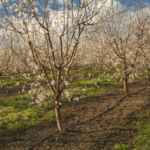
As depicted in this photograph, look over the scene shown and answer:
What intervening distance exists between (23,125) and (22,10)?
6.90m

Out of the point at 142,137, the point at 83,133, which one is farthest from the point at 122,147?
the point at 83,133

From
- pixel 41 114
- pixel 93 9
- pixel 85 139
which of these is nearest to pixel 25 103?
pixel 41 114

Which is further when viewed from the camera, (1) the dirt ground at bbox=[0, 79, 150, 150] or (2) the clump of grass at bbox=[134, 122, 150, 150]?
(1) the dirt ground at bbox=[0, 79, 150, 150]

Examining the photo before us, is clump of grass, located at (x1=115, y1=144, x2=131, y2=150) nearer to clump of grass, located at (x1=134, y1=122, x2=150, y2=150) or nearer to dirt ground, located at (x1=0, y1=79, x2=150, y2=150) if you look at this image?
dirt ground, located at (x1=0, y1=79, x2=150, y2=150)

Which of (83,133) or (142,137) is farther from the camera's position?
(83,133)

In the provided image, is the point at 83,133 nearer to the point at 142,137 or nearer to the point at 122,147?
the point at 122,147

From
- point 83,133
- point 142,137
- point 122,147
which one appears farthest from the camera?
point 83,133

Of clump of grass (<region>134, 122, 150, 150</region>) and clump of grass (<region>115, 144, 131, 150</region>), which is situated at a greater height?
clump of grass (<region>134, 122, 150, 150</region>)

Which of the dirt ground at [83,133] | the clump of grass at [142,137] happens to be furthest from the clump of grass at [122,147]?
the clump of grass at [142,137]

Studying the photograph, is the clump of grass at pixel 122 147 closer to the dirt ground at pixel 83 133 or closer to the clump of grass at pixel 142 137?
the dirt ground at pixel 83 133

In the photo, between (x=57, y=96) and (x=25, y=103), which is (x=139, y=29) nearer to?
(x=57, y=96)

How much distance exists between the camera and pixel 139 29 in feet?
38.6

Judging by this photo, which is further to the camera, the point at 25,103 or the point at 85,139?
the point at 25,103

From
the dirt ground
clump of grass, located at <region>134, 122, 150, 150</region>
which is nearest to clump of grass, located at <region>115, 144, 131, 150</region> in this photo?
the dirt ground
